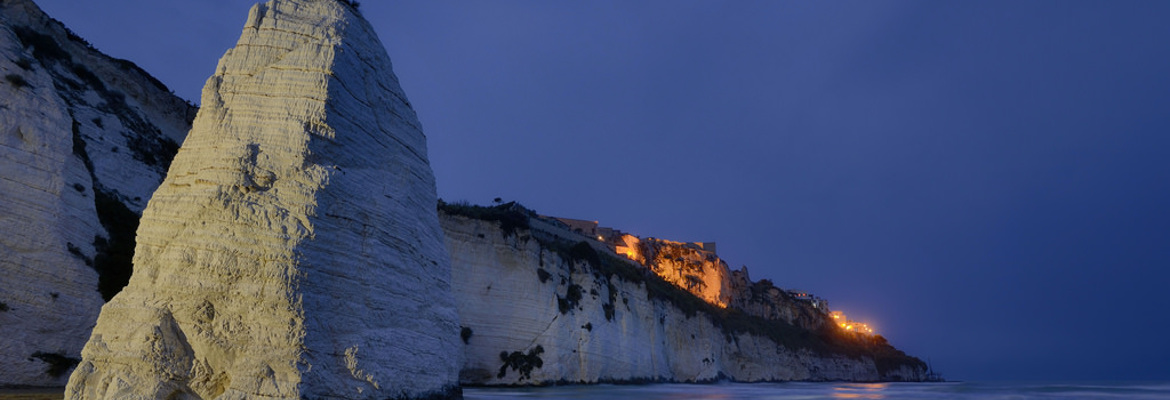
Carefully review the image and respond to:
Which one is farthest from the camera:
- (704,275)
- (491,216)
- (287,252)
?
(704,275)

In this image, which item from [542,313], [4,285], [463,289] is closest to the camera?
[4,285]

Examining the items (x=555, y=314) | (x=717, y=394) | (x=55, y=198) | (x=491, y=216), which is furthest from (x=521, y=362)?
(x=55, y=198)

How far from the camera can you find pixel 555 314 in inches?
982

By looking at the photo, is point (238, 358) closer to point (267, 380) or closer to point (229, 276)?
point (267, 380)

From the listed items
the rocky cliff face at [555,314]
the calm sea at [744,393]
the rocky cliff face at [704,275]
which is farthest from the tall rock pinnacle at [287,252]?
the rocky cliff face at [704,275]

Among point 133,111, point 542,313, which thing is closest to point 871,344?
point 542,313

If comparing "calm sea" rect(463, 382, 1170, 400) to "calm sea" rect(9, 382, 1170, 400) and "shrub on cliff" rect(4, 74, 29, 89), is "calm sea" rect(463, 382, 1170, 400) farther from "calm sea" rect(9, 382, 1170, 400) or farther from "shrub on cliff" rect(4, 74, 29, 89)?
"shrub on cliff" rect(4, 74, 29, 89)

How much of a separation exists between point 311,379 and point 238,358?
3.06 ft

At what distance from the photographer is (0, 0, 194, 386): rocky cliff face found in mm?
11125

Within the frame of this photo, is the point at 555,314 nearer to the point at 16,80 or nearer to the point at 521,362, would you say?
the point at 521,362

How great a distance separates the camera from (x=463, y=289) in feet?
75.0

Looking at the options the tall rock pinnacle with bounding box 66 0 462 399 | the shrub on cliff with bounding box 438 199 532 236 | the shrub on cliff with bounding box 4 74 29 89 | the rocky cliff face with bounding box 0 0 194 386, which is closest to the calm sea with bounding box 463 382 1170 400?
the shrub on cliff with bounding box 438 199 532 236

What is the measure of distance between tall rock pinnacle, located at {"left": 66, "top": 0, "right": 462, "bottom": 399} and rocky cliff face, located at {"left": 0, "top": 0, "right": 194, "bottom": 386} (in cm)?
564

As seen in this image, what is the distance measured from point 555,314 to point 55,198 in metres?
16.7
